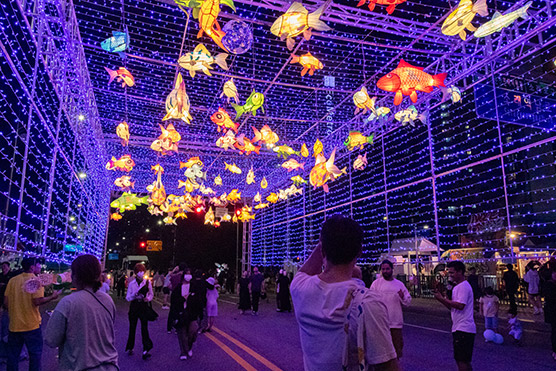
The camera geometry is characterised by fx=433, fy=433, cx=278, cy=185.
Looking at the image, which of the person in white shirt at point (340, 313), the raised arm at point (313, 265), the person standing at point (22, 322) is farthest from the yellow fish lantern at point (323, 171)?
the person in white shirt at point (340, 313)

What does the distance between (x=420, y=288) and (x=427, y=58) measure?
10.5 m

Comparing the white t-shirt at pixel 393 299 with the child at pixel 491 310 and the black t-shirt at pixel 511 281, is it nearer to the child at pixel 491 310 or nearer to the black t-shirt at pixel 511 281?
the child at pixel 491 310

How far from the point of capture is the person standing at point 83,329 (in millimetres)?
2893

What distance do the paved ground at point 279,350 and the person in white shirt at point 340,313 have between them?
4994 millimetres

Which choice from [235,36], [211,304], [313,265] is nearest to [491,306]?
[211,304]

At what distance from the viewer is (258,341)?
9297mm

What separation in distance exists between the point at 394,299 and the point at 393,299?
1cm

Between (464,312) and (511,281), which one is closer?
(464,312)

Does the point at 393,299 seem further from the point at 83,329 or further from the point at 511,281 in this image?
the point at 511,281

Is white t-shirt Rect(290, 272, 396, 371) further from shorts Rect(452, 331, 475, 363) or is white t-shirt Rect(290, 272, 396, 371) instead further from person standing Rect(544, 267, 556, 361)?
person standing Rect(544, 267, 556, 361)

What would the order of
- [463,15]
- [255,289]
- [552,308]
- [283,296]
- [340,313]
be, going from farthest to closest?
[283,296], [255,289], [552,308], [463,15], [340,313]

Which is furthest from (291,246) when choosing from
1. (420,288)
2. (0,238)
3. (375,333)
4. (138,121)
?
(375,333)

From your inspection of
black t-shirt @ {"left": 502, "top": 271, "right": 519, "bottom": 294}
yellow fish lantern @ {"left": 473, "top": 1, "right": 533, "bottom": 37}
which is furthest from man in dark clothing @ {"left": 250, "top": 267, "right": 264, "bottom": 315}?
yellow fish lantern @ {"left": 473, "top": 1, "right": 533, "bottom": 37}

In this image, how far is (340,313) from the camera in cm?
188
